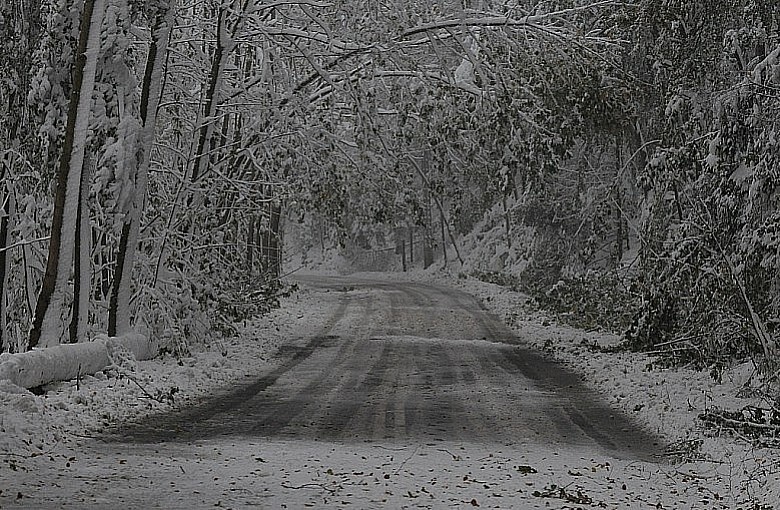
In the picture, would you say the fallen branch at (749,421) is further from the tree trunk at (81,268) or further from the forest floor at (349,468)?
the tree trunk at (81,268)

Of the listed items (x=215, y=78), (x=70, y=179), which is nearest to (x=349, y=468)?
(x=70, y=179)

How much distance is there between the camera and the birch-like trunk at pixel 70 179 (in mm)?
13281

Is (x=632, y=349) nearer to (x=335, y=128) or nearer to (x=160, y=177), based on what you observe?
(x=335, y=128)

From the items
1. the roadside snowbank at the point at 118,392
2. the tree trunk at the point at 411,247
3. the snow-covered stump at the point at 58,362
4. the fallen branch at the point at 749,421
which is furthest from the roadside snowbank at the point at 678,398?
the tree trunk at the point at 411,247

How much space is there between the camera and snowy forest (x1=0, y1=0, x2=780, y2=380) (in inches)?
526

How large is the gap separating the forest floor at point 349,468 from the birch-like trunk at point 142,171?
339 cm

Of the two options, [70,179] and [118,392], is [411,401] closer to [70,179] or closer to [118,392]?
[118,392]

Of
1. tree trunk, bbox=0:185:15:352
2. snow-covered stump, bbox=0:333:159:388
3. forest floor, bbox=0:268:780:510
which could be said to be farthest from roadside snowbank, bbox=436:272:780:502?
tree trunk, bbox=0:185:15:352

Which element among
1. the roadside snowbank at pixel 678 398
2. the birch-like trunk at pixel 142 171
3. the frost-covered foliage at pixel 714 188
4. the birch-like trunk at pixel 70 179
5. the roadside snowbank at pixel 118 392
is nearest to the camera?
the roadside snowbank at pixel 678 398

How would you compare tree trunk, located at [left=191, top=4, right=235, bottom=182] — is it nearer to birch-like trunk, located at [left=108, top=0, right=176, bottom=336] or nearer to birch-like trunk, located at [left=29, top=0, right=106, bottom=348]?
birch-like trunk, located at [left=108, top=0, right=176, bottom=336]

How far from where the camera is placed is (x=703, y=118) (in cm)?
1429

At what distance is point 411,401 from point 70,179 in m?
5.55

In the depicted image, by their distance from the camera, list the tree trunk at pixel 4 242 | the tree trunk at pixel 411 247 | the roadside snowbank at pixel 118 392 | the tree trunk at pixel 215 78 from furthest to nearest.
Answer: the tree trunk at pixel 411 247, the tree trunk at pixel 215 78, the tree trunk at pixel 4 242, the roadside snowbank at pixel 118 392

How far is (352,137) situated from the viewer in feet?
74.3
